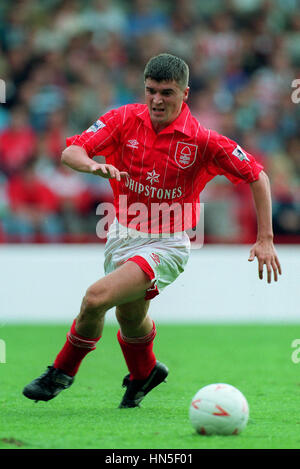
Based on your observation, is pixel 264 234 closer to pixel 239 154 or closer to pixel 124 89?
pixel 239 154

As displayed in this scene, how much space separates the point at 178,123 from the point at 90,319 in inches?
55.2

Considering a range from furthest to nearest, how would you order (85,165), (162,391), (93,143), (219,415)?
(162,391) < (93,143) < (85,165) < (219,415)

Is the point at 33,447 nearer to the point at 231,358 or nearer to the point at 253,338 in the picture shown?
the point at 231,358

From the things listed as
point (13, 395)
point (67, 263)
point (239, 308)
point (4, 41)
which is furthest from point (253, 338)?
point (4, 41)

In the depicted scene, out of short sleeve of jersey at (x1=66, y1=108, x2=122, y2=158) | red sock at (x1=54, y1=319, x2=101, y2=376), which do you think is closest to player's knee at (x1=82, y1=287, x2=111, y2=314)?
red sock at (x1=54, y1=319, x2=101, y2=376)

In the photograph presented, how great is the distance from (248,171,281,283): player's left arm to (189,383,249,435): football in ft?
3.18

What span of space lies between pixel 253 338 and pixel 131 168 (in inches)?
187

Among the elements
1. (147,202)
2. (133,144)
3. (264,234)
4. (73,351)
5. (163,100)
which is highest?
(163,100)

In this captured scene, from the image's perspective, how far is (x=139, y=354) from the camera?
18.7 feet

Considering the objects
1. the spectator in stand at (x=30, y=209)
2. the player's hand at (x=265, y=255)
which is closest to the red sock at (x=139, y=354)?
the player's hand at (x=265, y=255)

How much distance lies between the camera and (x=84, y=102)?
12594 mm

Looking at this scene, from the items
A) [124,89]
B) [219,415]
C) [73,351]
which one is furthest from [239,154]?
[124,89]

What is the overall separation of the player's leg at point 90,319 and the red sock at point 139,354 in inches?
13.0

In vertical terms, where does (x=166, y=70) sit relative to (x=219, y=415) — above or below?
above
